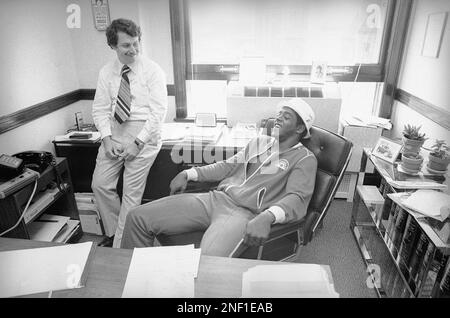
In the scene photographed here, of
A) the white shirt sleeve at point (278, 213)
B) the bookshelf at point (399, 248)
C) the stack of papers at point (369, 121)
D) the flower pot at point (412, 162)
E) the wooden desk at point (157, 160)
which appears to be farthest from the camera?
the stack of papers at point (369, 121)

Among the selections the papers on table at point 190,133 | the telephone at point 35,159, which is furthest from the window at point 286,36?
the telephone at point 35,159

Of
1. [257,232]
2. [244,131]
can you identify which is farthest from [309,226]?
[244,131]

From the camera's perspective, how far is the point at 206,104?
9.34 ft

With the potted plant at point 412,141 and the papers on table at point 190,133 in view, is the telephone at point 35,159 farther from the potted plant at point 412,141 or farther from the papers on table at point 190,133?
the potted plant at point 412,141

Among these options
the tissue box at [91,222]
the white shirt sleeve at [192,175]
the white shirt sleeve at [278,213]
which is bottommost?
the tissue box at [91,222]

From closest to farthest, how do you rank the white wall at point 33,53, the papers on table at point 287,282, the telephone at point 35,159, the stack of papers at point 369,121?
the papers on table at point 287,282
the telephone at point 35,159
the white wall at point 33,53
the stack of papers at point 369,121

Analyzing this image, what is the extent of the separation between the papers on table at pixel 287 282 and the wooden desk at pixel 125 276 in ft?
0.09

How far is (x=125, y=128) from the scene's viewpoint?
7.16 ft

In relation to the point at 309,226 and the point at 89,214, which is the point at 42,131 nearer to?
the point at 89,214

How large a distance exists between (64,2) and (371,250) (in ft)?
9.59

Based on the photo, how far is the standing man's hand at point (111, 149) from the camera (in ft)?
6.84

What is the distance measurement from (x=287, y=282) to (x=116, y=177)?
5.29 feet

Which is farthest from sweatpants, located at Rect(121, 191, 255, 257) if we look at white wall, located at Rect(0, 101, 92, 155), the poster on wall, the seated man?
the poster on wall

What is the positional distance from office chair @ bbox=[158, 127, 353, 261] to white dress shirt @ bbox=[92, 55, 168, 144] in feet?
2.99
